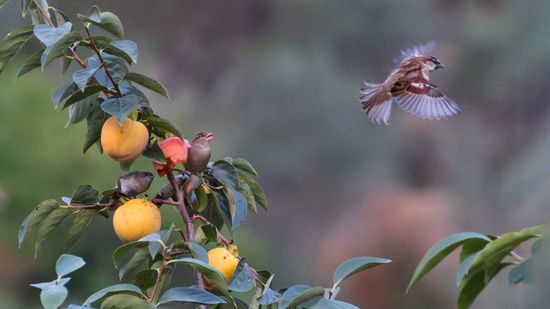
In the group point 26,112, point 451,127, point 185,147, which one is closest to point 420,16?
point 451,127

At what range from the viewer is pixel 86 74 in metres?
0.43

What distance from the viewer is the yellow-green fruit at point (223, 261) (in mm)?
452

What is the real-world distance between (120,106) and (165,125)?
36mm

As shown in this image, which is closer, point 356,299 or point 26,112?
point 26,112

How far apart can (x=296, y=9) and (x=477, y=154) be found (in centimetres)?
70

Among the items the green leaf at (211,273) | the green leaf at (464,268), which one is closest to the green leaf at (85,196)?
the green leaf at (211,273)

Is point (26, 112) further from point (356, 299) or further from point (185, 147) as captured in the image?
point (185, 147)

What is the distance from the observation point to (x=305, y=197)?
2441mm

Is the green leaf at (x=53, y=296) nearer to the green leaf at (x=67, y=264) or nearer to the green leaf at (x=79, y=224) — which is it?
the green leaf at (x=67, y=264)

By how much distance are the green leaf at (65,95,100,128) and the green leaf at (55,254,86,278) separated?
13cm

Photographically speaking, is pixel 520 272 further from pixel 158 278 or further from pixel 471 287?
pixel 158 278

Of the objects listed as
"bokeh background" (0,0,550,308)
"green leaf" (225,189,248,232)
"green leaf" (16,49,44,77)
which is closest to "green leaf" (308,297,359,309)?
"green leaf" (225,189,248,232)

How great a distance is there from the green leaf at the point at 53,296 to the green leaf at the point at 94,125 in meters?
0.17

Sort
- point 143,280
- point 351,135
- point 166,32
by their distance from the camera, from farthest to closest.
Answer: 1. point 166,32
2. point 351,135
3. point 143,280
